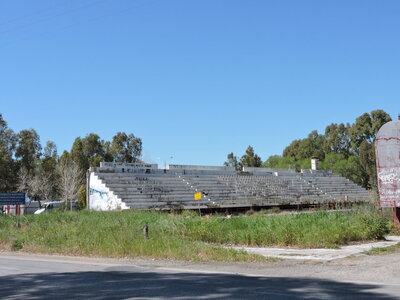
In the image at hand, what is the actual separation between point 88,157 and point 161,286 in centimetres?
7717

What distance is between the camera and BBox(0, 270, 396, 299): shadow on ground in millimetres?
9086

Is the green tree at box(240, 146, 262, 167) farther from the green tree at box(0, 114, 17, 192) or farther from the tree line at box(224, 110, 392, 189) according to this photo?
the green tree at box(0, 114, 17, 192)

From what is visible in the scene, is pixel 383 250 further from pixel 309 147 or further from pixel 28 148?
pixel 309 147

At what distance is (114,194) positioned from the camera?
157 ft

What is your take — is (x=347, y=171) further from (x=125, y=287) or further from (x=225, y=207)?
(x=125, y=287)

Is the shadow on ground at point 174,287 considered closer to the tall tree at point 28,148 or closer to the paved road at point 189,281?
the paved road at point 189,281

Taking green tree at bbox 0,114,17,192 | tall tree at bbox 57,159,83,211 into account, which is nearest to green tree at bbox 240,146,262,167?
tall tree at bbox 57,159,83,211

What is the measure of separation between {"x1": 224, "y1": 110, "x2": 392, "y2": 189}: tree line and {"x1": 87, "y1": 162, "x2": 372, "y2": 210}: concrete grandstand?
1297 cm

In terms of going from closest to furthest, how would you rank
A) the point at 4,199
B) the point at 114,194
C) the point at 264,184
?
the point at 4,199 < the point at 114,194 < the point at 264,184

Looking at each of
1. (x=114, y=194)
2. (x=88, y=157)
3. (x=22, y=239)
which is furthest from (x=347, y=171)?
(x=22, y=239)

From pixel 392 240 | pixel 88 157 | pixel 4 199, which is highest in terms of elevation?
pixel 88 157

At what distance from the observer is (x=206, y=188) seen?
58781mm

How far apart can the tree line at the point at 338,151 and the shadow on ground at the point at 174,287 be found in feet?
228

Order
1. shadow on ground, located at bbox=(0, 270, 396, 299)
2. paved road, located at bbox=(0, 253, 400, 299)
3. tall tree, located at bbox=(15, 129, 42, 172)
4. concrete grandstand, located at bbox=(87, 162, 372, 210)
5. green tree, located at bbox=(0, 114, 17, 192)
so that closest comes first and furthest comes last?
shadow on ground, located at bbox=(0, 270, 396, 299)
paved road, located at bbox=(0, 253, 400, 299)
concrete grandstand, located at bbox=(87, 162, 372, 210)
green tree, located at bbox=(0, 114, 17, 192)
tall tree, located at bbox=(15, 129, 42, 172)
